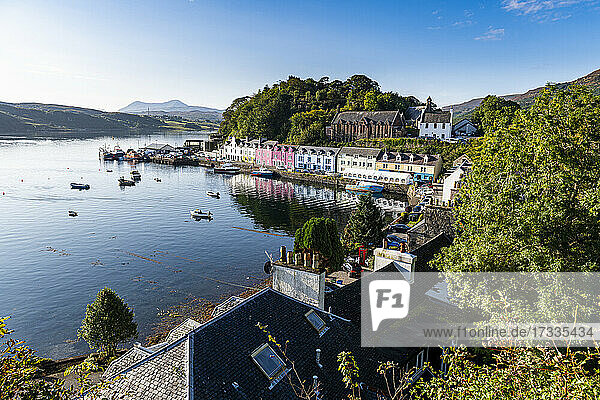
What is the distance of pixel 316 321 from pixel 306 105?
11990cm

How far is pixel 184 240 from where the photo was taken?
4272 centimetres

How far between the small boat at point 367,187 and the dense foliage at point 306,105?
3389cm

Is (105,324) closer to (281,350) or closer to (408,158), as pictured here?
(281,350)

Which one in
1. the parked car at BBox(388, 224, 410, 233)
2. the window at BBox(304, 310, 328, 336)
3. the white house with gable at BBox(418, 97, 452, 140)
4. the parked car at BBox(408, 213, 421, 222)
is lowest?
the parked car at BBox(388, 224, 410, 233)

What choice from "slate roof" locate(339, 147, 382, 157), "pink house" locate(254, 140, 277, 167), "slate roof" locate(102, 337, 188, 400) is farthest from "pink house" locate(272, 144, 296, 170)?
"slate roof" locate(102, 337, 188, 400)

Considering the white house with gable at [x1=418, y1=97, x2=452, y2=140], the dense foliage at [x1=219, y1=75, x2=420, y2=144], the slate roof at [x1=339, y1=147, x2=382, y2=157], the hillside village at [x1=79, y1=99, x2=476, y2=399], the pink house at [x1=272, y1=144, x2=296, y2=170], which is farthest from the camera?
the dense foliage at [x1=219, y1=75, x2=420, y2=144]

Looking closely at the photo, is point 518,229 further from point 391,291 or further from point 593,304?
point 391,291

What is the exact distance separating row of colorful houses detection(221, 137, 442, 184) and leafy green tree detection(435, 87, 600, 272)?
63.5 metres

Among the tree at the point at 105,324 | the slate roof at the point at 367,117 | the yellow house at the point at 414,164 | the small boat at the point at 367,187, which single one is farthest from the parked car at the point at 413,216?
the slate roof at the point at 367,117

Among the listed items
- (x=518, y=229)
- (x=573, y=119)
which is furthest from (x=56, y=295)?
(x=573, y=119)

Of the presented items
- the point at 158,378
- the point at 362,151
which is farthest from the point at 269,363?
the point at 362,151

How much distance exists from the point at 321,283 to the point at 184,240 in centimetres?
3424

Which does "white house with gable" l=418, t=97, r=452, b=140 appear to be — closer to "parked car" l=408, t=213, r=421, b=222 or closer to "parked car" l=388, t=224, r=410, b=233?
"parked car" l=408, t=213, r=421, b=222

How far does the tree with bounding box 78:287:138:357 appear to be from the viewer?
18984mm
